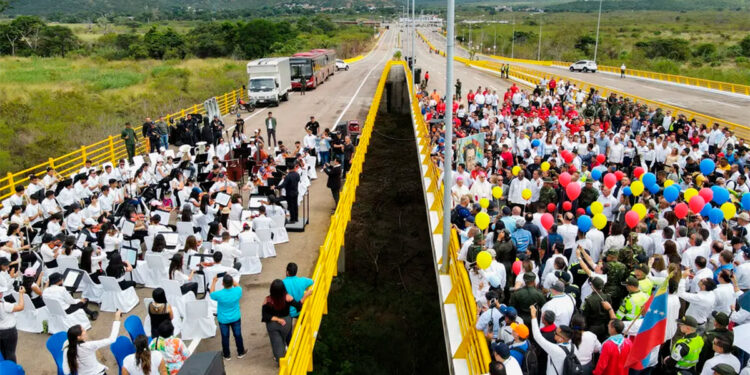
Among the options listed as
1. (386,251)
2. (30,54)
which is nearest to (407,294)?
(386,251)

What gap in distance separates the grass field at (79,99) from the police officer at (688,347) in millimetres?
26522

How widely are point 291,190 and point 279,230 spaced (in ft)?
3.91

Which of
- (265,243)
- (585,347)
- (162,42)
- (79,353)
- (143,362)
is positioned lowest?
(265,243)

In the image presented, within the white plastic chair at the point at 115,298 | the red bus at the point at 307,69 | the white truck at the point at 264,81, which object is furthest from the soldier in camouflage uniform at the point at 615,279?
the red bus at the point at 307,69

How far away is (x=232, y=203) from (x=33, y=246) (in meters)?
4.66

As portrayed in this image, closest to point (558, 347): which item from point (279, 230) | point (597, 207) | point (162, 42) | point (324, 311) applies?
point (597, 207)

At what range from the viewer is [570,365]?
6.22m

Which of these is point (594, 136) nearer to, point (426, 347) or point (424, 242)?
point (424, 242)

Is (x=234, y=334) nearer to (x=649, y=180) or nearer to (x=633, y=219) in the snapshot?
(x=633, y=219)

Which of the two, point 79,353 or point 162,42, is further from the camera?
point 162,42

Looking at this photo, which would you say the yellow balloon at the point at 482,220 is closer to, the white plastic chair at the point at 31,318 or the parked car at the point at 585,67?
the white plastic chair at the point at 31,318

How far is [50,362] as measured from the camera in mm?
9109

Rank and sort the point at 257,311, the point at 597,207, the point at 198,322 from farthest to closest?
1. the point at 597,207
2. the point at 257,311
3. the point at 198,322

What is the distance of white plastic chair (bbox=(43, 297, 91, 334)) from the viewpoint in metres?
9.23
